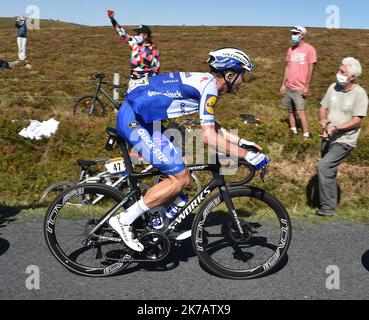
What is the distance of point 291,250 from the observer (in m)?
5.52

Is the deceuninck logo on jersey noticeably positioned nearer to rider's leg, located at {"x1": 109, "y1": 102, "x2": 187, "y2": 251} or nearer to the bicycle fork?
rider's leg, located at {"x1": 109, "y1": 102, "x2": 187, "y2": 251}

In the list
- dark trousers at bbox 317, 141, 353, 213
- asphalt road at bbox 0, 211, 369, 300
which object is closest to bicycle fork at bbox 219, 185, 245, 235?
asphalt road at bbox 0, 211, 369, 300

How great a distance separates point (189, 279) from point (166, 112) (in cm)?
165

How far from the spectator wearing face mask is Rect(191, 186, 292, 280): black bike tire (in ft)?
7.00

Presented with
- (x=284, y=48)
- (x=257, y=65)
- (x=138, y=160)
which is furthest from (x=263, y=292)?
(x=284, y=48)

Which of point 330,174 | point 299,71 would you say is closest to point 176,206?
point 330,174

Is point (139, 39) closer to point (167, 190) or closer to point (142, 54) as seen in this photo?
point (142, 54)

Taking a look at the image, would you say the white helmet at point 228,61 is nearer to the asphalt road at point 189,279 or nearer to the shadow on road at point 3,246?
the asphalt road at point 189,279

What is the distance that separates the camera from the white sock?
15.5ft

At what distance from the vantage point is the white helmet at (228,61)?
4588 millimetres

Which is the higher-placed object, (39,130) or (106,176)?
(39,130)

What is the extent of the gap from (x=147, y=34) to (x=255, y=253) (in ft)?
19.2

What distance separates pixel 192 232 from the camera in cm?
480
